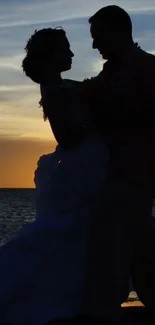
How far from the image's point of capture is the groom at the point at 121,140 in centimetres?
738

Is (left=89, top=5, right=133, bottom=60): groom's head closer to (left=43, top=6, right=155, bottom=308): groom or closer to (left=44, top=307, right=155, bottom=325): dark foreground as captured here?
(left=43, top=6, right=155, bottom=308): groom

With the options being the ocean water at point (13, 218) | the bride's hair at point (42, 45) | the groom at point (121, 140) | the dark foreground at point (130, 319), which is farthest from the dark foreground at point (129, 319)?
the ocean water at point (13, 218)

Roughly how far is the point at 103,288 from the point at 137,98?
4.77 ft

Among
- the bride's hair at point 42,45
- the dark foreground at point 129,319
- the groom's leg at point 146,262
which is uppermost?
the bride's hair at point 42,45

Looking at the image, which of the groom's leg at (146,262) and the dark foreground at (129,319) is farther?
the groom's leg at (146,262)

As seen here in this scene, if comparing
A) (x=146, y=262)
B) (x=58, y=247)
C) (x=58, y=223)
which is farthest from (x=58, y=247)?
(x=146, y=262)

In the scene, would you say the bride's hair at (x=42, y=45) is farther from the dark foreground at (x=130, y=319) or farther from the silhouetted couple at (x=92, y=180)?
the dark foreground at (x=130, y=319)

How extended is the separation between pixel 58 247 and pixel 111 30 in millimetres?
1688

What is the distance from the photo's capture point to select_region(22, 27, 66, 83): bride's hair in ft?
24.4

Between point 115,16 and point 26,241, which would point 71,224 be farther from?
point 115,16

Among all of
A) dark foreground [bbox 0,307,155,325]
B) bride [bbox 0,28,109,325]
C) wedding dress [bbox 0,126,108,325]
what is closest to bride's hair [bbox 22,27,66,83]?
bride [bbox 0,28,109,325]

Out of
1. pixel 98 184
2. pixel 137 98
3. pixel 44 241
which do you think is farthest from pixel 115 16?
pixel 44 241

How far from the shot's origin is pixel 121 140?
7457 mm

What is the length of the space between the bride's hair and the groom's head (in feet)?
0.84
